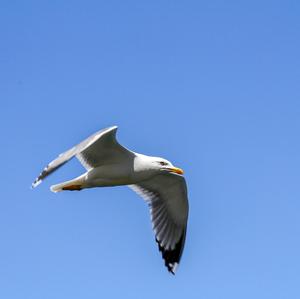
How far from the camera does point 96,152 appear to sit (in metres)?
8.24

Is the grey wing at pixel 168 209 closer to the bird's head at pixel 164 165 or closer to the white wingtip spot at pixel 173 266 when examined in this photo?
the white wingtip spot at pixel 173 266

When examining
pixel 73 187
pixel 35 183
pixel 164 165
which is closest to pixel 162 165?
pixel 164 165

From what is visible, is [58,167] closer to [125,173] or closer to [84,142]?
[84,142]

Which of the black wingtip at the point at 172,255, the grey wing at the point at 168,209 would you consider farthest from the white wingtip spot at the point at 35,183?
the black wingtip at the point at 172,255

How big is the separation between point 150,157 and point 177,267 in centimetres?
208

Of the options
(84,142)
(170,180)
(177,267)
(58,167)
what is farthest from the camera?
(177,267)

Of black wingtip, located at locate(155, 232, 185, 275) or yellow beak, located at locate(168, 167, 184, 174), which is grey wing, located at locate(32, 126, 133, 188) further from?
black wingtip, located at locate(155, 232, 185, 275)

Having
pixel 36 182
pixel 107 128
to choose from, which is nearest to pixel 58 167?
pixel 36 182

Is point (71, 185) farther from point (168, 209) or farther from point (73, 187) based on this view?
point (168, 209)

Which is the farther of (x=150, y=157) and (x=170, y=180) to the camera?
(x=170, y=180)

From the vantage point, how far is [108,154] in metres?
8.22

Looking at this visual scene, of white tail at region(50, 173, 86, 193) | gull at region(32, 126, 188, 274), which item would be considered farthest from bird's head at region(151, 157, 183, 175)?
white tail at region(50, 173, 86, 193)

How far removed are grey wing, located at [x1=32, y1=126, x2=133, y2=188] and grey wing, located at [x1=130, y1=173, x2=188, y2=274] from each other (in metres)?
0.92

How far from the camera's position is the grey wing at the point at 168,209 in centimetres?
904
